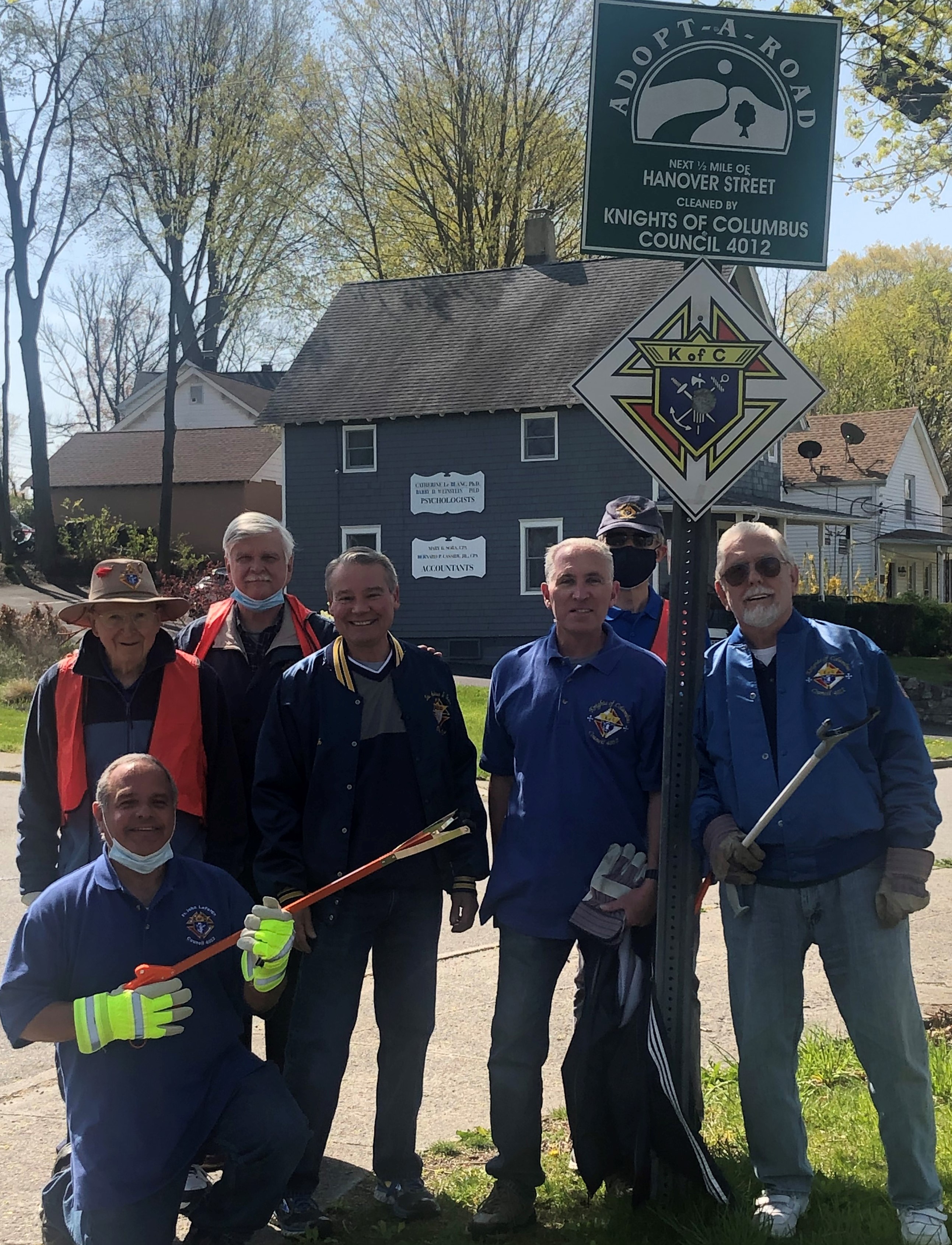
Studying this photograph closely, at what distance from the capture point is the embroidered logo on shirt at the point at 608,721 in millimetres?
4117

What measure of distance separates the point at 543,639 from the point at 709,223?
141 cm

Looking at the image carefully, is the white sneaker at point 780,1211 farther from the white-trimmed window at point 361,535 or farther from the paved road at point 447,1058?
the white-trimmed window at point 361,535

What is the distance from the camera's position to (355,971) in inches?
165

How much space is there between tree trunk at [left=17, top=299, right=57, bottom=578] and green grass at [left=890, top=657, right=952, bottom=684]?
2343 cm

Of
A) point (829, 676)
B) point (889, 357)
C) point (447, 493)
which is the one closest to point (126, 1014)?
point (829, 676)

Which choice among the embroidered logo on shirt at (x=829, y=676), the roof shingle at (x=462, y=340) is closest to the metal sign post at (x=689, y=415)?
the embroidered logo on shirt at (x=829, y=676)

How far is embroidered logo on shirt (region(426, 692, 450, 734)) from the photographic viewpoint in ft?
14.1

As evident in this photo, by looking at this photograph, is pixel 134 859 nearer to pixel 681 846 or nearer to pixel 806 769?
pixel 681 846

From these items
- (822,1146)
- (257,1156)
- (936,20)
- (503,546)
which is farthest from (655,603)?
(503,546)

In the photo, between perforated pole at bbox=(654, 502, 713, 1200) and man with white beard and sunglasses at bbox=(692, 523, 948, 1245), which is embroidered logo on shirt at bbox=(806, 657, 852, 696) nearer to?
man with white beard and sunglasses at bbox=(692, 523, 948, 1245)

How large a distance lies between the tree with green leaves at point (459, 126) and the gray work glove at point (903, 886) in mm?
35481

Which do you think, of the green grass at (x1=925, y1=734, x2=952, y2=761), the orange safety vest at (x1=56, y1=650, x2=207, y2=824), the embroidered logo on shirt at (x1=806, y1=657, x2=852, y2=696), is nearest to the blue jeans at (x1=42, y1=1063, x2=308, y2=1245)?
the orange safety vest at (x1=56, y1=650, x2=207, y2=824)

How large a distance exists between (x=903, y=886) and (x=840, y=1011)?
0.46 metres

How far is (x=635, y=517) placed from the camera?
18.0ft
